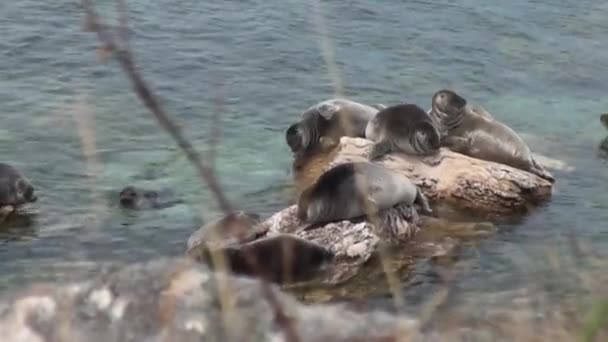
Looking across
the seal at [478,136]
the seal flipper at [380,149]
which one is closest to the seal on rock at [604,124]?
the seal at [478,136]

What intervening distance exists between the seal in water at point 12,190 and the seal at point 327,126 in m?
2.55

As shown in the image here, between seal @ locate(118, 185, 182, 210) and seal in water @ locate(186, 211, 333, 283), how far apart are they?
1130mm

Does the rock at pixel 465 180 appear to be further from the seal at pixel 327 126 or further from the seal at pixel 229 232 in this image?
the seal at pixel 229 232

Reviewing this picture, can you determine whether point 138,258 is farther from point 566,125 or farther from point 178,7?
point 178,7

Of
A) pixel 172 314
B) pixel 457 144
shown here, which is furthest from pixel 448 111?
pixel 172 314

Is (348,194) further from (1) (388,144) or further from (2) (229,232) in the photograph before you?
(1) (388,144)

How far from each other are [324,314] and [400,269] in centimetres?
583

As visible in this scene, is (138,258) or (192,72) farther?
(192,72)

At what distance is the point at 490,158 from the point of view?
11117mm

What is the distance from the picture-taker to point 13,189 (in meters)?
9.74

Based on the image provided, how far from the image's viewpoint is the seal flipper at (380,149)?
34.7 ft

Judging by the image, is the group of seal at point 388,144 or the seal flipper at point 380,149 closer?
the group of seal at point 388,144

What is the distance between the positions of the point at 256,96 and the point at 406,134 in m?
3.20

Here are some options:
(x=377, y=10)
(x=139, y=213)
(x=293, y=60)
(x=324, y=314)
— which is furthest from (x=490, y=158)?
(x=324, y=314)
